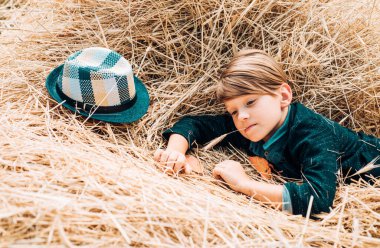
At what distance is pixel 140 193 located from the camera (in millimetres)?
1341

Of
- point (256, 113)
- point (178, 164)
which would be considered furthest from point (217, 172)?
point (256, 113)

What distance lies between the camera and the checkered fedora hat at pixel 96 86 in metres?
1.79

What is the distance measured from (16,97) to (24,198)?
97 cm

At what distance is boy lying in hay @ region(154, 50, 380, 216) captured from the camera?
1643 millimetres

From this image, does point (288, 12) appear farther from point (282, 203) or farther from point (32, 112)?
point (32, 112)

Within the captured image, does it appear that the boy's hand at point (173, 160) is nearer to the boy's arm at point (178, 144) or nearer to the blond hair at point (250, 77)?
the boy's arm at point (178, 144)

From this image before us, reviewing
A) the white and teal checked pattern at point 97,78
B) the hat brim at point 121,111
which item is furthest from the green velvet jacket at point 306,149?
the white and teal checked pattern at point 97,78

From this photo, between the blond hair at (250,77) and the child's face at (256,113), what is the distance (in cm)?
3

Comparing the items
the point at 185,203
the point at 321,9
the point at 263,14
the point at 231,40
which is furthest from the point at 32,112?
the point at 321,9

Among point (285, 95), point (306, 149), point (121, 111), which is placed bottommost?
point (121, 111)

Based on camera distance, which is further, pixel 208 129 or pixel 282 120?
pixel 208 129

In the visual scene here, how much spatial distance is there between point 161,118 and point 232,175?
55cm

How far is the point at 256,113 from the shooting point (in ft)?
5.93

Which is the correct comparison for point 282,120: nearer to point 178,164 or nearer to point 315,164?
point 315,164
